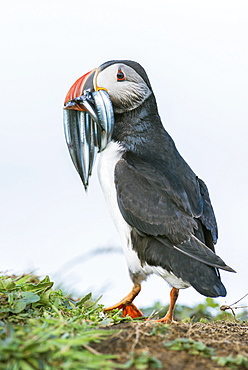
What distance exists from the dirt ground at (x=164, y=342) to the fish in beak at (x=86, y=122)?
209 centimetres

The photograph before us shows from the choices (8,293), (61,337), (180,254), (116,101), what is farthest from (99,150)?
(61,337)

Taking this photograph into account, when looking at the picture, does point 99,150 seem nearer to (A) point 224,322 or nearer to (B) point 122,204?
(B) point 122,204

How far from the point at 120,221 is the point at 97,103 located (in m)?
1.18

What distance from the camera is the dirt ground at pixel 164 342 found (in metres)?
3.10

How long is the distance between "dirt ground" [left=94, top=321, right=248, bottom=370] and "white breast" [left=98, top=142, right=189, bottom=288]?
0.76m

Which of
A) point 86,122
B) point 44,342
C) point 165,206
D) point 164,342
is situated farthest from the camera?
point 86,122

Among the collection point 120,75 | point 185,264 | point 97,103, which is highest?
point 120,75

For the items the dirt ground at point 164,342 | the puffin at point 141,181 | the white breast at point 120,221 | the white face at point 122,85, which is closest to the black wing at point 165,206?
the puffin at point 141,181

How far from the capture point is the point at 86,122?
537cm

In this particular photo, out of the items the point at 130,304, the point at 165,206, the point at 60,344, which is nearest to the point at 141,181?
the point at 165,206

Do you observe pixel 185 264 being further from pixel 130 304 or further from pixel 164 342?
pixel 164 342

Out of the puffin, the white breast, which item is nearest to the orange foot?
the puffin

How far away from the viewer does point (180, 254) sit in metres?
4.57

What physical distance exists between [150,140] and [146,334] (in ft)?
7.37
